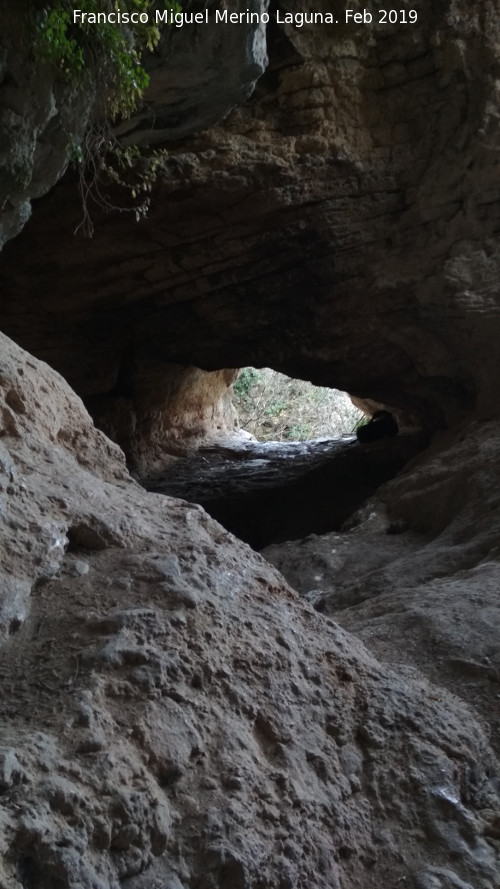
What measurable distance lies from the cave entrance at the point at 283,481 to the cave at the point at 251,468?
0.04m

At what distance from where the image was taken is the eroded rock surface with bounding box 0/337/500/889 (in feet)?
5.59

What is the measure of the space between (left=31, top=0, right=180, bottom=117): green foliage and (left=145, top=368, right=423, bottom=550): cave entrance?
4538 mm

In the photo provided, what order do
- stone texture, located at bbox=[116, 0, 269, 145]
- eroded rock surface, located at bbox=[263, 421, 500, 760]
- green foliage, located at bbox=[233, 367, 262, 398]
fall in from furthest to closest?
green foliage, located at bbox=[233, 367, 262, 398] < stone texture, located at bbox=[116, 0, 269, 145] < eroded rock surface, located at bbox=[263, 421, 500, 760]

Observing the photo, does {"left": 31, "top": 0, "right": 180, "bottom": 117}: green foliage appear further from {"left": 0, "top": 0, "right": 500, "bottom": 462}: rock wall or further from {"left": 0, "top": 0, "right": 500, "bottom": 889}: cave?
{"left": 0, "top": 0, "right": 500, "bottom": 462}: rock wall

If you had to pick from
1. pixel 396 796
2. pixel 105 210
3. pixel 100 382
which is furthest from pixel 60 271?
pixel 396 796

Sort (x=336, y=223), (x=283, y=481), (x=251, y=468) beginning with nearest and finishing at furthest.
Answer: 1. (x=336, y=223)
2. (x=283, y=481)
3. (x=251, y=468)

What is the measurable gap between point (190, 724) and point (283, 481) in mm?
6923

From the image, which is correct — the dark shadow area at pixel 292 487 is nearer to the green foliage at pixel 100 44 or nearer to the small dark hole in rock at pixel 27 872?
the green foliage at pixel 100 44

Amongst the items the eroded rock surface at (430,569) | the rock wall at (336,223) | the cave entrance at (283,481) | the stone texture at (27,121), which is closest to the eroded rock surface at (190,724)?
the eroded rock surface at (430,569)

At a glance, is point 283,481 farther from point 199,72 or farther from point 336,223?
point 199,72

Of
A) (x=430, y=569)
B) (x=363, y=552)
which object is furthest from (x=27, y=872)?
(x=363, y=552)

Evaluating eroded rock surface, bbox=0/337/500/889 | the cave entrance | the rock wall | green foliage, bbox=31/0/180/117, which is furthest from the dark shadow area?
eroded rock surface, bbox=0/337/500/889

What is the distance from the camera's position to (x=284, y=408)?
59.3 feet

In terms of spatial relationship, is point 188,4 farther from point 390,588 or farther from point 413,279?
point 390,588
